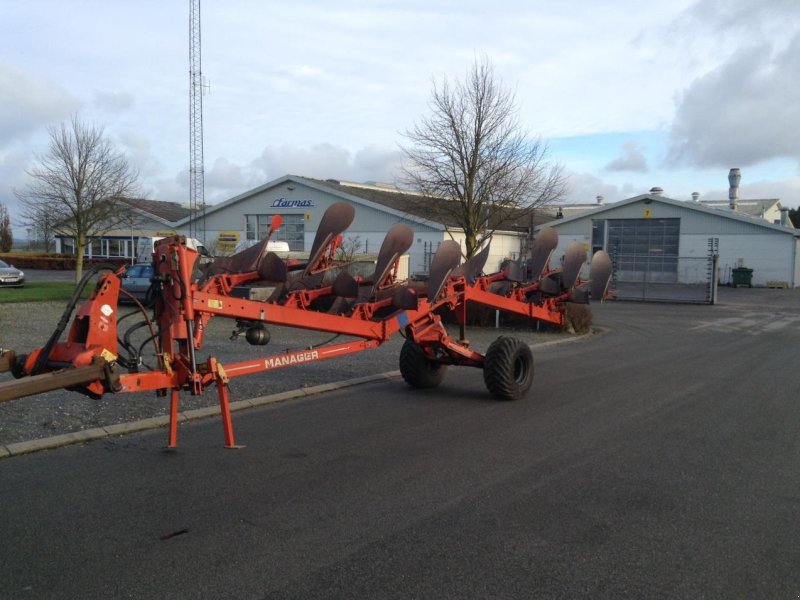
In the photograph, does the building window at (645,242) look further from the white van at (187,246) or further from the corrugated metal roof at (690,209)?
the white van at (187,246)

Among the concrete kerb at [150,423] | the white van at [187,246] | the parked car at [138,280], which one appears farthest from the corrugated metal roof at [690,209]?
the concrete kerb at [150,423]

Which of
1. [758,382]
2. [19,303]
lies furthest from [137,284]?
[758,382]

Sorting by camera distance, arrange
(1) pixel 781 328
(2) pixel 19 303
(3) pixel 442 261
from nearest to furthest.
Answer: (3) pixel 442 261, (1) pixel 781 328, (2) pixel 19 303

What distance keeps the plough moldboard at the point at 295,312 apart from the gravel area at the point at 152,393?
66 cm

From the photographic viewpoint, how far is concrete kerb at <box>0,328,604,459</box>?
709cm

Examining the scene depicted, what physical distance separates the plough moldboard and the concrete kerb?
22.8 inches

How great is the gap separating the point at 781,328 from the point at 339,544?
19.7m

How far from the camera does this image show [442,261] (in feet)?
30.2

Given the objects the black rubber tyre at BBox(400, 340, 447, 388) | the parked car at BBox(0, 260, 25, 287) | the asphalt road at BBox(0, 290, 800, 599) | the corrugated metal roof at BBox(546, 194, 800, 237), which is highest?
the corrugated metal roof at BBox(546, 194, 800, 237)

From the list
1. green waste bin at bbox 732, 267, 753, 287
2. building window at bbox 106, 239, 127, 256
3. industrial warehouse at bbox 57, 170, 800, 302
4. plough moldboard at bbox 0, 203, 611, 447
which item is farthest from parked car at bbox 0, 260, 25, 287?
green waste bin at bbox 732, 267, 753, 287

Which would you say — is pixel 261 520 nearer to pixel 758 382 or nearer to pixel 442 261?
pixel 442 261

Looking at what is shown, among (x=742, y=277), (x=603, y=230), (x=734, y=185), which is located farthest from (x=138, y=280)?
(x=734, y=185)

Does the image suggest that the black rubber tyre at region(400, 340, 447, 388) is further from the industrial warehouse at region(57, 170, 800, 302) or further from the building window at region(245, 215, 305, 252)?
the building window at region(245, 215, 305, 252)

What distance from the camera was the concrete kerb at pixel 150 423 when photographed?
709 cm
